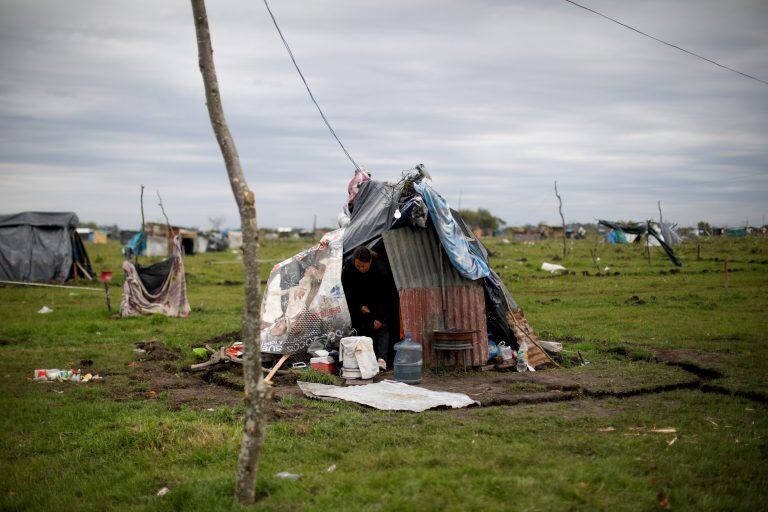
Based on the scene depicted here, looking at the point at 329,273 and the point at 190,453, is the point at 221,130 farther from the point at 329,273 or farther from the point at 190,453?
the point at 329,273

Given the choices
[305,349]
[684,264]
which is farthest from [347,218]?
[684,264]

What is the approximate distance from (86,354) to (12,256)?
53.8ft

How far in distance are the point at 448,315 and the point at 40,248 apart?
71.0ft

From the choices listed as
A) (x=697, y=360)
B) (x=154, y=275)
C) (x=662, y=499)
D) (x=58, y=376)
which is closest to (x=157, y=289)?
(x=154, y=275)

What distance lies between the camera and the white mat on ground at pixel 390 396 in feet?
26.3

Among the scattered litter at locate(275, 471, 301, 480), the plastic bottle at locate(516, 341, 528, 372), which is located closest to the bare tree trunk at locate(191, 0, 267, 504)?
the scattered litter at locate(275, 471, 301, 480)

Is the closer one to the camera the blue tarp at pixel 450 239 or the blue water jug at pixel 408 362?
the blue water jug at pixel 408 362

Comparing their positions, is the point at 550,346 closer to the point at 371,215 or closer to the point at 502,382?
the point at 502,382

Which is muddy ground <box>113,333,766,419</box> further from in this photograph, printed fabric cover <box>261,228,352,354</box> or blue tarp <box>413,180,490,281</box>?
blue tarp <box>413,180,490,281</box>

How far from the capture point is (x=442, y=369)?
1030 cm

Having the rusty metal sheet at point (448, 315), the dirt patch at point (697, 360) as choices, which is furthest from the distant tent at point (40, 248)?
the dirt patch at point (697, 360)

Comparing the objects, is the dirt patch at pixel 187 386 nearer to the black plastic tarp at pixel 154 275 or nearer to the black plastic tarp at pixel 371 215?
the black plastic tarp at pixel 371 215

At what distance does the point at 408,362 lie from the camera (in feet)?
31.2

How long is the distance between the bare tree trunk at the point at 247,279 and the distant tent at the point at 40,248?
2349 centimetres
